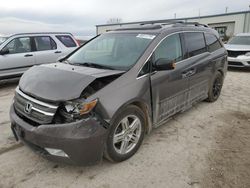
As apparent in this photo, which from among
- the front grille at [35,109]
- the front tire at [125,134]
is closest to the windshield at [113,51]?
the front tire at [125,134]

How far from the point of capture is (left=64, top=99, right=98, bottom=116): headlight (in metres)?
2.58

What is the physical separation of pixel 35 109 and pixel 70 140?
0.60 m

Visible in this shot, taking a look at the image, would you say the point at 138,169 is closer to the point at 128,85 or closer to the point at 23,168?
the point at 128,85

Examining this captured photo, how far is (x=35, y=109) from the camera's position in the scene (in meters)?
2.73

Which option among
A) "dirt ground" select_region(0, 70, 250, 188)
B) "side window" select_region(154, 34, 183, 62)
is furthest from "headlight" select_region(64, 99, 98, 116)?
"side window" select_region(154, 34, 183, 62)

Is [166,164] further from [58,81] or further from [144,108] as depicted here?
[58,81]

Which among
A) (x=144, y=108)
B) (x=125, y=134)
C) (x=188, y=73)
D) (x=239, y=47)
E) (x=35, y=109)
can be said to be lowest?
(x=239, y=47)

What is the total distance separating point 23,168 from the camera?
2.98 metres

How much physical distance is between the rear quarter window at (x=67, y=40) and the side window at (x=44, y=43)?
35 cm

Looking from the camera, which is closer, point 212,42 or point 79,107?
point 79,107

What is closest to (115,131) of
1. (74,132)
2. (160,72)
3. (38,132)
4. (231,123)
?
(74,132)

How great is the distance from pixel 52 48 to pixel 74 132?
20.7 feet

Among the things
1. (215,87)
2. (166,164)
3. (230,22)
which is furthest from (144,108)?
(230,22)

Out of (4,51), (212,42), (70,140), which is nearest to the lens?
(70,140)
